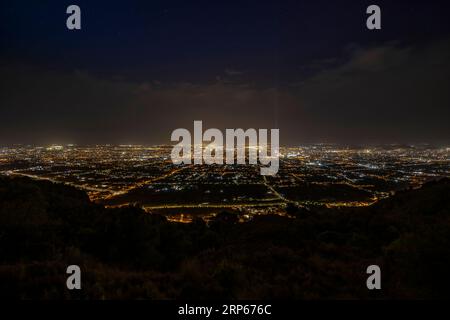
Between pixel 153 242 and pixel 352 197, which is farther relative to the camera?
pixel 352 197

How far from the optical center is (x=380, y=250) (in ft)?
32.6

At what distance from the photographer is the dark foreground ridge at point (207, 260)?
209 inches

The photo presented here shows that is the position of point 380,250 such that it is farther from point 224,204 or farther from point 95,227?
point 224,204

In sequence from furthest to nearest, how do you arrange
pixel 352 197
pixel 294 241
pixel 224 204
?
pixel 352 197
pixel 224 204
pixel 294 241

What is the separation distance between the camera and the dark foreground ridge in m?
5.32

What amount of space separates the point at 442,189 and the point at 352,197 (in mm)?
20986

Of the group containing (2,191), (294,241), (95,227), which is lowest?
(294,241)

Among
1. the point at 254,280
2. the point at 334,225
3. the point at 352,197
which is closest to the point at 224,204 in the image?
the point at 352,197

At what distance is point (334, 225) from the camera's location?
13586mm

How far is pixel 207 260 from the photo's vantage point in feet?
28.0
